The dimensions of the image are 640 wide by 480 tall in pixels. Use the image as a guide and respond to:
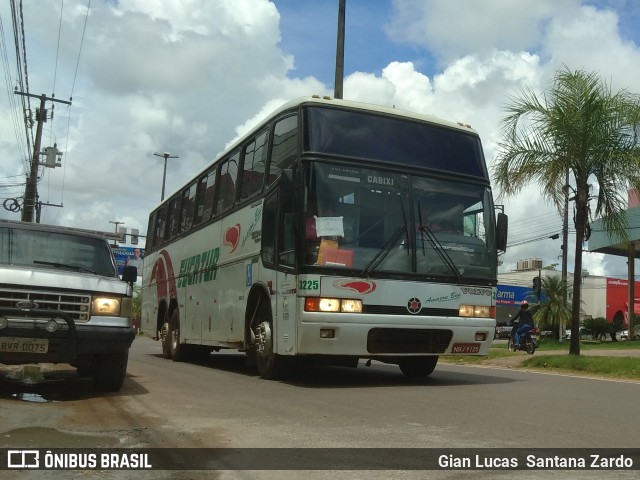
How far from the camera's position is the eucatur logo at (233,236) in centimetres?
1181

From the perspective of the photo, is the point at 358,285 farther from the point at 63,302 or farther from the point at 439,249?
the point at 63,302

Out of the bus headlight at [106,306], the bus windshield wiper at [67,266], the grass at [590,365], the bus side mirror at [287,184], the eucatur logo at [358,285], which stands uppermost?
the bus side mirror at [287,184]

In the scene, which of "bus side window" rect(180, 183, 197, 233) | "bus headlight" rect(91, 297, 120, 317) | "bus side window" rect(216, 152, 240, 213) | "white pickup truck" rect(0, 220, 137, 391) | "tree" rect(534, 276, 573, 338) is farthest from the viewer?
"tree" rect(534, 276, 573, 338)

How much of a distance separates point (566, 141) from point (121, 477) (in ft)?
39.0

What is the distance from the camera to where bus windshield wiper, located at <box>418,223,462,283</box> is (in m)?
9.59

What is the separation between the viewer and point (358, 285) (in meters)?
9.16

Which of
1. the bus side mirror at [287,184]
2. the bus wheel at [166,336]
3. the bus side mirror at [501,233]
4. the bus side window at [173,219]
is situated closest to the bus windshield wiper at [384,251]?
the bus side mirror at [287,184]

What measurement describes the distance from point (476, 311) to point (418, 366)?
6.21ft

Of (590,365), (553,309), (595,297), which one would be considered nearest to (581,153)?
(590,365)

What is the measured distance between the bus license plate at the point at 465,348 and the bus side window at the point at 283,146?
10.9 feet

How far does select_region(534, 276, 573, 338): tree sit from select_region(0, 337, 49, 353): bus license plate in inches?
1339

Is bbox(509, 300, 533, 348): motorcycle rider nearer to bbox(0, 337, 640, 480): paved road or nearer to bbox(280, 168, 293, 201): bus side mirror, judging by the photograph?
bbox(0, 337, 640, 480): paved road

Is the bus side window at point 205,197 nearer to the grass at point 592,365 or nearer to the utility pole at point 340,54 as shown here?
the utility pole at point 340,54

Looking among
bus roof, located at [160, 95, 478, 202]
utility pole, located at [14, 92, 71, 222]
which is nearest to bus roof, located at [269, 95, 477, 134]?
bus roof, located at [160, 95, 478, 202]
